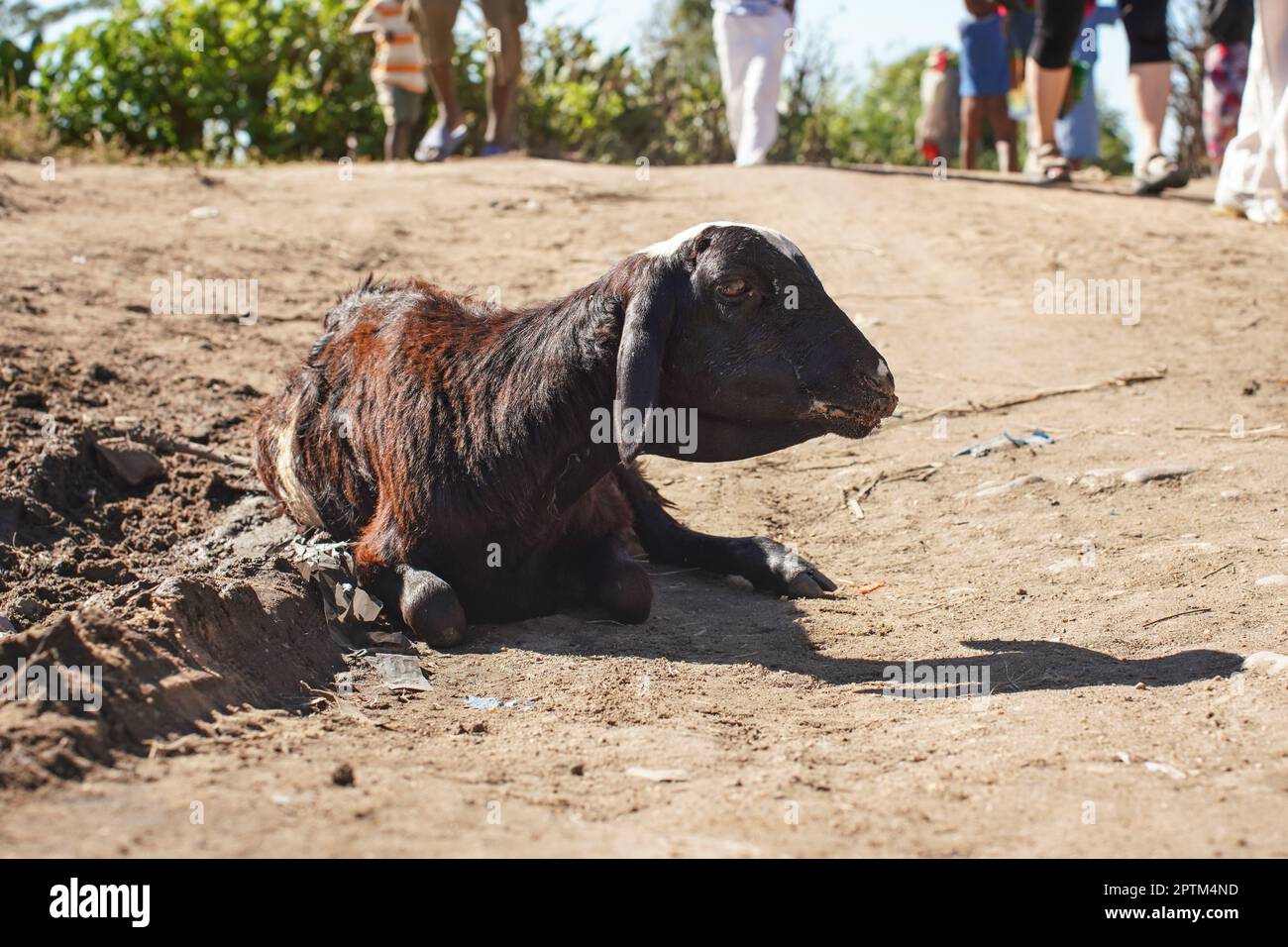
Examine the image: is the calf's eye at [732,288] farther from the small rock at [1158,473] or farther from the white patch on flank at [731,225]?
the small rock at [1158,473]

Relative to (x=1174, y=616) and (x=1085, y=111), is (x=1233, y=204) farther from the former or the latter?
(x=1174, y=616)

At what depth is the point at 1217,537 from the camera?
18.4 feet

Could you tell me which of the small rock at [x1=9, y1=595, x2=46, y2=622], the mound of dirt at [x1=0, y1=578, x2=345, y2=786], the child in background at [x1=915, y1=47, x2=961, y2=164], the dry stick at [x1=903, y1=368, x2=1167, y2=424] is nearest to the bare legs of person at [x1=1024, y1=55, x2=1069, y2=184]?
the dry stick at [x1=903, y1=368, x2=1167, y2=424]

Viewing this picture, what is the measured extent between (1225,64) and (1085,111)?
1.49 m

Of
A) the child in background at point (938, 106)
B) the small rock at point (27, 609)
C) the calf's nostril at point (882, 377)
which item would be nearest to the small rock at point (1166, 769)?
the calf's nostril at point (882, 377)

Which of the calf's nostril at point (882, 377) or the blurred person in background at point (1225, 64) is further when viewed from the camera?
the blurred person in background at point (1225, 64)

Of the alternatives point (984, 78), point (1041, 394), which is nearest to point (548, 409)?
point (1041, 394)

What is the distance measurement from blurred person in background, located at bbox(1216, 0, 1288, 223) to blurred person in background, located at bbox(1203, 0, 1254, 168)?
2.17 metres

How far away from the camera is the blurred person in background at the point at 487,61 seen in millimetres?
12164

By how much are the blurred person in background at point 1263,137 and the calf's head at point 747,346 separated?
19.5 feet

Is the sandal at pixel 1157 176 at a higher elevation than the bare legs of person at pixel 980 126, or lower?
lower

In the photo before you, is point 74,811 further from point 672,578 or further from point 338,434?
point 672,578

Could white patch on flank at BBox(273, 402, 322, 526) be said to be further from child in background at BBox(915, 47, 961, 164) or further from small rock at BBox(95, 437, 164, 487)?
child in background at BBox(915, 47, 961, 164)

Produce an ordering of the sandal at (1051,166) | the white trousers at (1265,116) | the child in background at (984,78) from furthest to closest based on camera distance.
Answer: the child in background at (984,78), the sandal at (1051,166), the white trousers at (1265,116)
